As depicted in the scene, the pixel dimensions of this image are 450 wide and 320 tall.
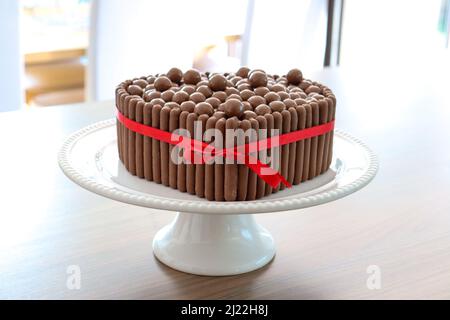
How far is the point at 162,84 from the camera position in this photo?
0.87 m

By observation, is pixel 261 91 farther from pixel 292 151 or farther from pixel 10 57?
pixel 10 57

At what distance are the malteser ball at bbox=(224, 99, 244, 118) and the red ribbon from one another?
0.04 m

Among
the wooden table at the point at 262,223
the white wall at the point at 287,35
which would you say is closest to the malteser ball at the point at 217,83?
the wooden table at the point at 262,223

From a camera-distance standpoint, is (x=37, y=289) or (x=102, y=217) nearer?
(x=37, y=289)

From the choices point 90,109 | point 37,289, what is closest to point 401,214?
point 37,289

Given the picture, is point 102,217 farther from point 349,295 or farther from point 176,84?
point 349,295

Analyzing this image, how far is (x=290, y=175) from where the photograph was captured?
82 centimetres

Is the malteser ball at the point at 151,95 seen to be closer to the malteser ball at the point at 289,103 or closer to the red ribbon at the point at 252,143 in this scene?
the red ribbon at the point at 252,143

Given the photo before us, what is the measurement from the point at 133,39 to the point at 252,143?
156 cm

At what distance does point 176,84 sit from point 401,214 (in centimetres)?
38

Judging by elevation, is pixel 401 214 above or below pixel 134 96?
below

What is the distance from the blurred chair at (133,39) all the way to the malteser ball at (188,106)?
1.45 m

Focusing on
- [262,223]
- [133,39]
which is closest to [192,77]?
[262,223]
